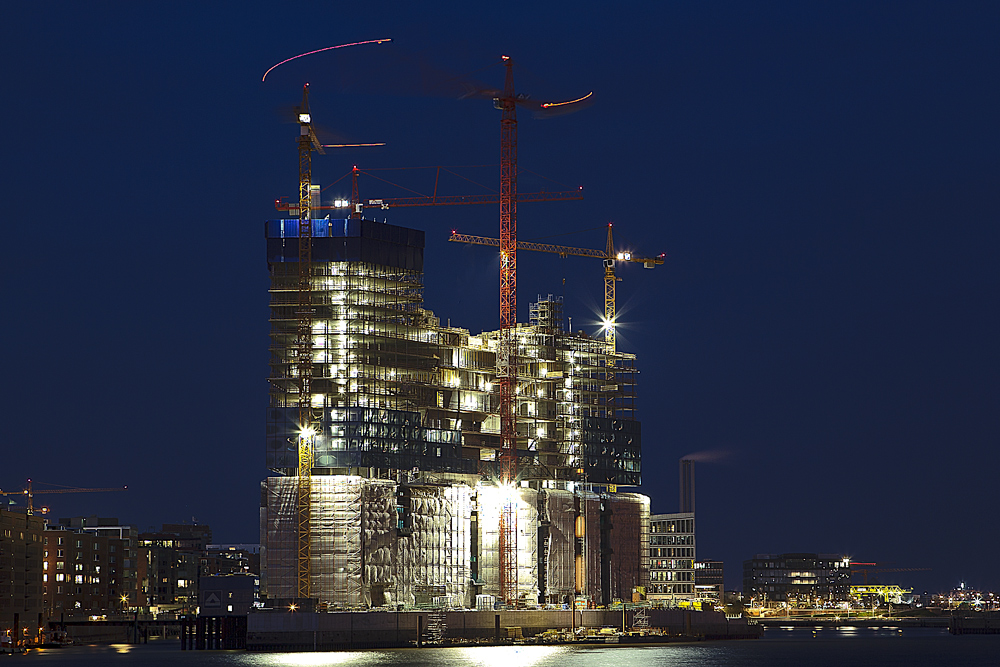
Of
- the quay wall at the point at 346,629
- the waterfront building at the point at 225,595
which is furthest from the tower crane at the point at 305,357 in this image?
the waterfront building at the point at 225,595

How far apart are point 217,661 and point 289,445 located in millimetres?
34583

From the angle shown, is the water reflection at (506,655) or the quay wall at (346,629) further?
the quay wall at (346,629)

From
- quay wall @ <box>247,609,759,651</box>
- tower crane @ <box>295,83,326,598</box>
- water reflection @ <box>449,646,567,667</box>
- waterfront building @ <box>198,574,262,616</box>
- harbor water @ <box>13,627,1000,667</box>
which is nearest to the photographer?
water reflection @ <box>449,646,567,667</box>

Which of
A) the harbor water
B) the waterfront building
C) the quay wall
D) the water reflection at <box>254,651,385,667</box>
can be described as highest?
the waterfront building

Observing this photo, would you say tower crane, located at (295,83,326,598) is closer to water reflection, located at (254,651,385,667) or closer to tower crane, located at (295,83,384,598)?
tower crane, located at (295,83,384,598)

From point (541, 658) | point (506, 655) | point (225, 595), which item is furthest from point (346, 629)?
point (541, 658)

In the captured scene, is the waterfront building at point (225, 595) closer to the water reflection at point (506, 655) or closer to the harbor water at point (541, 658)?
the harbor water at point (541, 658)

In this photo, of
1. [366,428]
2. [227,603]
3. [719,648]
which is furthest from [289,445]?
[719,648]

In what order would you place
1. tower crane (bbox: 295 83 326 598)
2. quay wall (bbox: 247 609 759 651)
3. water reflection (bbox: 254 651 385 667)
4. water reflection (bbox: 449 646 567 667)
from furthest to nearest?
tower crane (bbox: 295 83 326 598)
quay wall (bbox: 247 609 759 651)
water reflection (bbox: 449 646 567 667)
water reflection (bbox: 254 651 385 667)

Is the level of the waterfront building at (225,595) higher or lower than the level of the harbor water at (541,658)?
higher

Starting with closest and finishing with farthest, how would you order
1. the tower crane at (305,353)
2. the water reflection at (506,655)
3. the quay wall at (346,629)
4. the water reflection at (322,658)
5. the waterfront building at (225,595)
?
the water reflection at (322,658)
the water reflection at (506,655)
the quay wall at (346,629)
the tower crane at (305,353)
the waterfront building at (225,595)

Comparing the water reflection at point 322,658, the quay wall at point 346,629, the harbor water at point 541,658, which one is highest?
the quay wall at point 346,629

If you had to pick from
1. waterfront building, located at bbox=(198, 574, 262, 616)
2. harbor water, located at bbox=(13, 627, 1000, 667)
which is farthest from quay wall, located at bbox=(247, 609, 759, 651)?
waterfront building, located at bbox=(198, 574, 262, 616)

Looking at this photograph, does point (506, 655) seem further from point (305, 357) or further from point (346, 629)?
point (305, 357)
